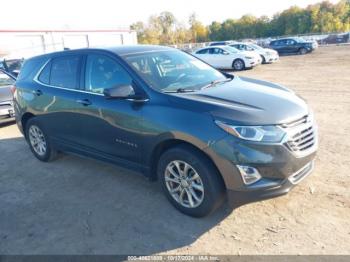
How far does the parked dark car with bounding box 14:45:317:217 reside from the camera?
10.1 feet

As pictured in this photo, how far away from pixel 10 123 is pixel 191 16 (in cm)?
7976

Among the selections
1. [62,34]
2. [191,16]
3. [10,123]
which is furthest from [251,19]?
[10,123]

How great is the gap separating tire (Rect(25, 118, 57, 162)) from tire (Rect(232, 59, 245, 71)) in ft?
49.4

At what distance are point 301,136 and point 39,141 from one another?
4.14 meters

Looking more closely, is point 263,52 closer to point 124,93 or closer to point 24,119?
point 24,119

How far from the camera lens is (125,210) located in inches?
150

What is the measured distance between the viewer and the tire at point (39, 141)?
5309mm

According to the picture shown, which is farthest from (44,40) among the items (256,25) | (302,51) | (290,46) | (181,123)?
(256,25)

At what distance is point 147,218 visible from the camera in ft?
11.9

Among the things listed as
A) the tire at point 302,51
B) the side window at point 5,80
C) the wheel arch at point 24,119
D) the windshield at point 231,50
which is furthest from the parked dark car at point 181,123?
the tire at point 302,51

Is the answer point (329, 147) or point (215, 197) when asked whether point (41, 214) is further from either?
point (329, 147)

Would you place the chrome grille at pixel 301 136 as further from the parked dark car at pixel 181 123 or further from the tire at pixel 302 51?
the tire at pixel 302 51

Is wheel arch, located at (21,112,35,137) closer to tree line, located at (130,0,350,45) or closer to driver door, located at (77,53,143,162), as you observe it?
driver door, located at (77,53,143,162)

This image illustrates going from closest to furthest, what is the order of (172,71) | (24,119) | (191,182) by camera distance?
(191,182), (172,71), (24,119)
